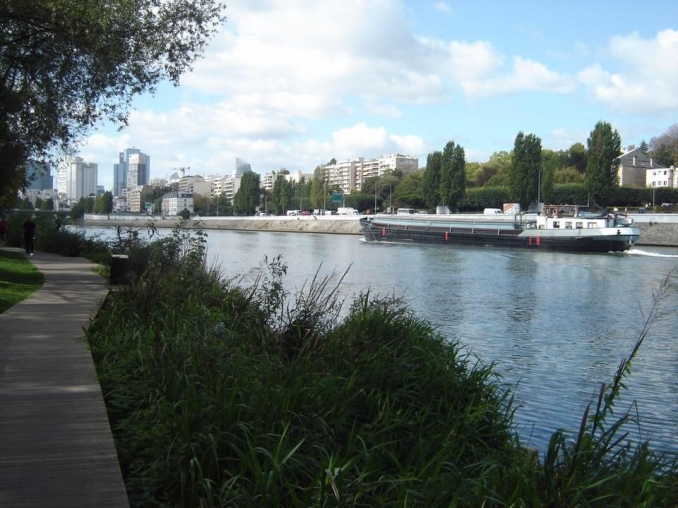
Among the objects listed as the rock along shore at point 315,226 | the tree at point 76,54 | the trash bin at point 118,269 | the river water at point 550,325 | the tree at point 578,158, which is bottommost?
the river water at point 550,325

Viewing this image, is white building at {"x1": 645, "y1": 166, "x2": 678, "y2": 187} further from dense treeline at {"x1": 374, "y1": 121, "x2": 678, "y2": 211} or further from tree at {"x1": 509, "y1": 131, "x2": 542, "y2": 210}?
tree at {"x1": 509, "y1": 131, "x2": 542, "y2": 210}

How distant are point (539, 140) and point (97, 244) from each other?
249 feet

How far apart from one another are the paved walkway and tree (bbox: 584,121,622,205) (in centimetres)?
8104

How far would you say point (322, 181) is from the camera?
164 meters

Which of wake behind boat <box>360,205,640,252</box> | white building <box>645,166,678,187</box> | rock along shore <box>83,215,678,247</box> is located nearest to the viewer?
wake behind boat <box>360,205,640,252</box>

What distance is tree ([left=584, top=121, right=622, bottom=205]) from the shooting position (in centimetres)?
8356

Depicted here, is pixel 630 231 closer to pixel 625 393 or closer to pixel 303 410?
pixel 625 393

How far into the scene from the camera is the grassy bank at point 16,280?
1452 cm

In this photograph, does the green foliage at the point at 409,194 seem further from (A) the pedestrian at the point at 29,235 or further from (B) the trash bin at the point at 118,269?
(B) the trash bin at the point at 118,269

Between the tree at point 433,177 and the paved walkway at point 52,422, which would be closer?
the paved walkway at point 52,422

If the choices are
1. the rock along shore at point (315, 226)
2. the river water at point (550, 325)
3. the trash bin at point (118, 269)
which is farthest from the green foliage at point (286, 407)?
the rock along shore at point (315, 226)

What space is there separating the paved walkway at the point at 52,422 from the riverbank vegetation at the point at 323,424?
0.81 ft

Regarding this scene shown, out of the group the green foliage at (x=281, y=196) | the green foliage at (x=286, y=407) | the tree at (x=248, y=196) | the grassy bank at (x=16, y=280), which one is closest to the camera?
the green foliage at (x=286, y=407)

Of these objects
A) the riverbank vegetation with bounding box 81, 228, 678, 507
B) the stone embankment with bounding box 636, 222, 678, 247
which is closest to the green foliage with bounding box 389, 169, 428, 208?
the stone embankment with bounding box 636, 222, 678, 247
